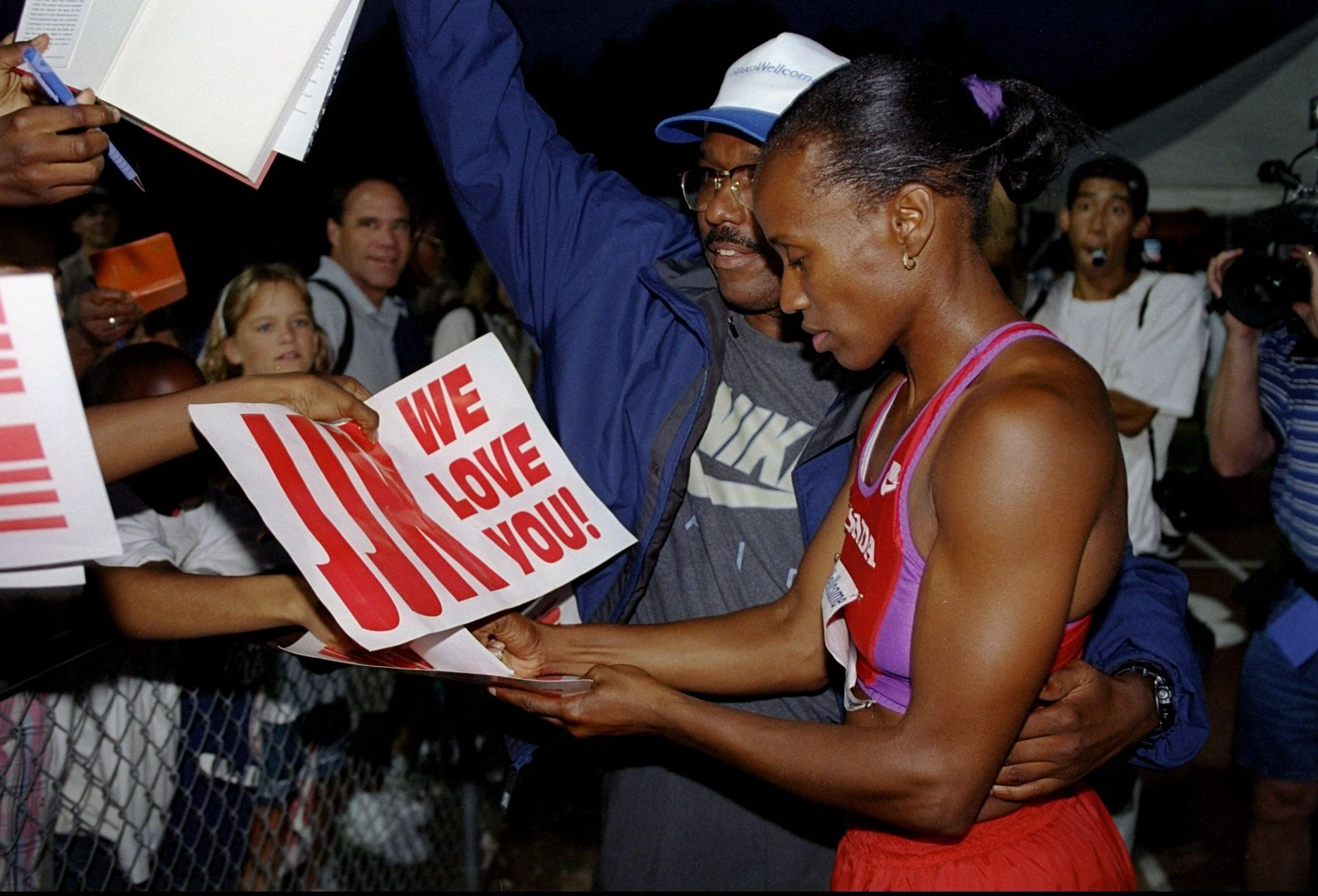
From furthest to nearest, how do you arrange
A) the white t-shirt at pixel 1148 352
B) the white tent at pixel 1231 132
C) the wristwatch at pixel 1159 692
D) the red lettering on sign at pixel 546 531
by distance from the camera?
the white tent at pixel 1231 132, the white t-shirt at pixel 1148 352, the red lettering on sign at pixel 546 531, the wristwatch at pixel 1159 692

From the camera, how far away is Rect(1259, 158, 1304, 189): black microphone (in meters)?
3.37

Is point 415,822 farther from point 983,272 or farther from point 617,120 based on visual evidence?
point 983,272

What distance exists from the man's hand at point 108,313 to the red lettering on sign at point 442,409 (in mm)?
1740

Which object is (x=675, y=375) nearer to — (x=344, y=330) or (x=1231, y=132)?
(x=344, y=330)

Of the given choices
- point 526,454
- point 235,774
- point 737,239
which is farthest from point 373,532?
point 235,774

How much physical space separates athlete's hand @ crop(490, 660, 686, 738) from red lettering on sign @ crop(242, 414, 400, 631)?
367 millimetres

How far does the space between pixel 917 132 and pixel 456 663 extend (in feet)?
3.63

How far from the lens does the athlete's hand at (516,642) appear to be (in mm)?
2199

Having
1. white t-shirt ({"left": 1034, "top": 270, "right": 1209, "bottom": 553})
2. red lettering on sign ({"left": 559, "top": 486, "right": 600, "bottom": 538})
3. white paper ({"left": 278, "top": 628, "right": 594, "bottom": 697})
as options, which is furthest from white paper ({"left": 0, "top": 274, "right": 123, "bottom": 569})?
white t-shirt ({"left": 1034, "top": 270, "right": 1209, "bottom": 553})

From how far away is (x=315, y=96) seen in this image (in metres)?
1.88

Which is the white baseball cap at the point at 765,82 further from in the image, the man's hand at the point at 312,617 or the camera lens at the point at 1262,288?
the camera lens at the point at 1262,288

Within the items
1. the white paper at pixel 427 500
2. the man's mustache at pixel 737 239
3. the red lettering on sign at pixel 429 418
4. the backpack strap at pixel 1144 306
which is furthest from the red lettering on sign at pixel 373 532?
the backpack strap at pixel 1144 306

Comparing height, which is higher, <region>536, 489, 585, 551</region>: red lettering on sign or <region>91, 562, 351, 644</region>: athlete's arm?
<region>91, 562, 351, 644</region>: athlete's arm

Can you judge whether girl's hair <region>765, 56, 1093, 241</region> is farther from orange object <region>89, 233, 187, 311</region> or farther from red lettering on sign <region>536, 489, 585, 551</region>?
orange object <region>89, 233, 187, 311</region>
